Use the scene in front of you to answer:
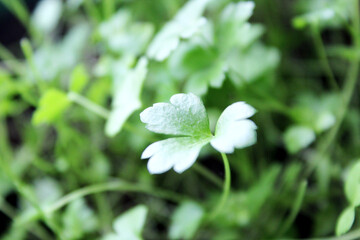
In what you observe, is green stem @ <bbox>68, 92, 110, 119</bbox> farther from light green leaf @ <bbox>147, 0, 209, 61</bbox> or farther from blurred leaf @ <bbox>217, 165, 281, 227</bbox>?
blurred leaf @ <bbox>217, 165, 281, 227</bbox>

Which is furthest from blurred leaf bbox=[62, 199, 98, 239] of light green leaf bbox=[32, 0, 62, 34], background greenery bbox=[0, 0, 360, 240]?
light green leaf bbox=[32, 0, 62, 34]

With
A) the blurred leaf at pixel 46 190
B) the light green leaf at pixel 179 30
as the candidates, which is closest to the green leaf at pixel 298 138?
the light green leaf at pixel 179 30

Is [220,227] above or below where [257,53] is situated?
below

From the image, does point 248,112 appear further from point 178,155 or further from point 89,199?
point 89,199

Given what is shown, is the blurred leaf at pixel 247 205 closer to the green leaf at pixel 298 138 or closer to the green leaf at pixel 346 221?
the green leaf at pixel 298 138

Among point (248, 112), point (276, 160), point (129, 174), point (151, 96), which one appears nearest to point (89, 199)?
point (129, 174)

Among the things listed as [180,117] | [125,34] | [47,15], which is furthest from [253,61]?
[47,15]
